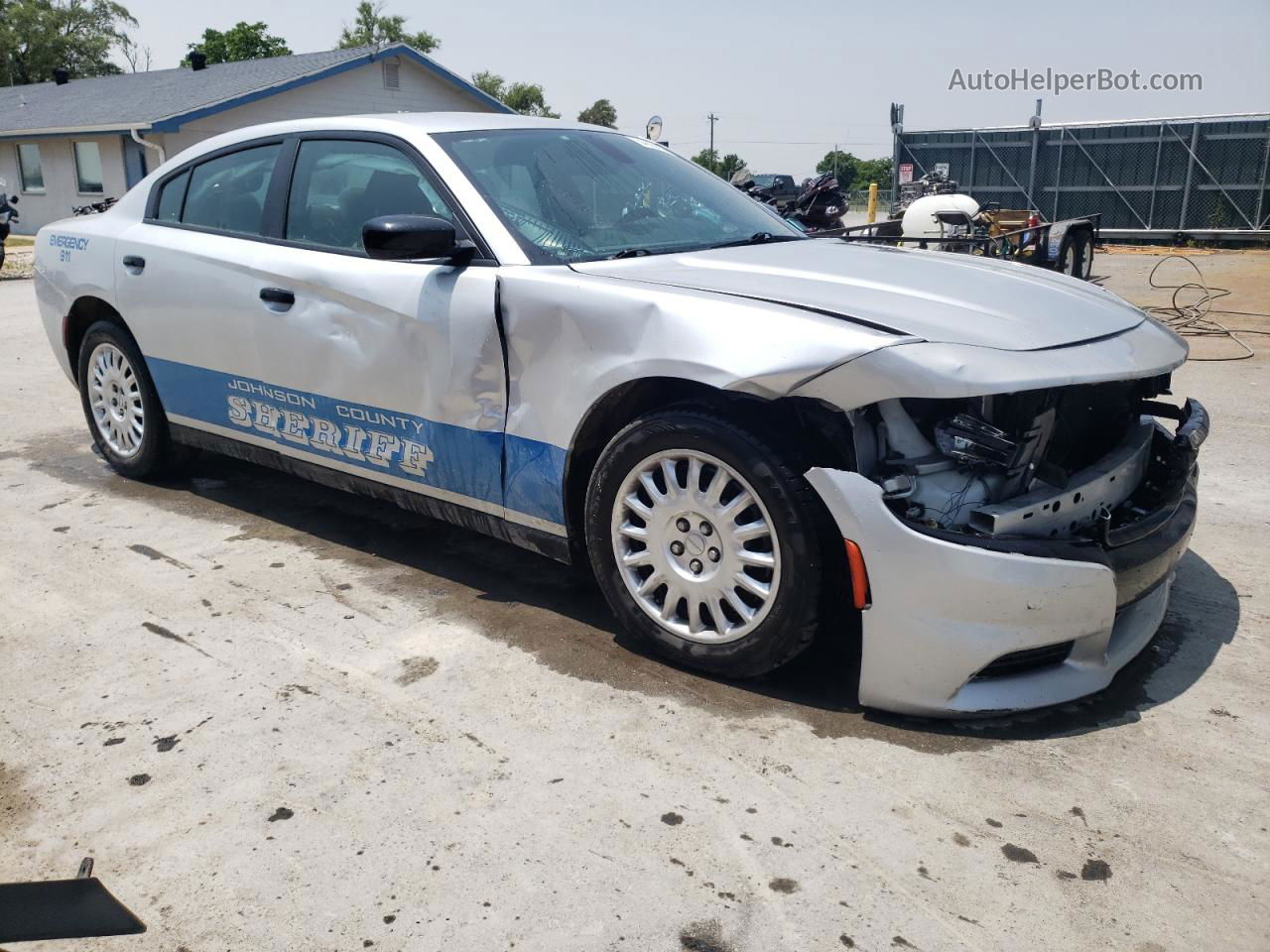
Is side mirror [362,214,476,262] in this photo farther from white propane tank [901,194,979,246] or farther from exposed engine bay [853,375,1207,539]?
white propane tank [901,194,979,246]

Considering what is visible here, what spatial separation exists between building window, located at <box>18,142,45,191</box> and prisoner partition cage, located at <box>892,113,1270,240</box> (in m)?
21.5

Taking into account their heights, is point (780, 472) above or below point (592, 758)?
above

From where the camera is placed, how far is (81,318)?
5254 mm

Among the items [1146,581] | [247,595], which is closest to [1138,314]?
[1146,581]

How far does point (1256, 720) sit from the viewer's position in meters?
2.97

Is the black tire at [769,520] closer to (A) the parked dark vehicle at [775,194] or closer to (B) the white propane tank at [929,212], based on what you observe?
(B) the white propane tank at [929,212]

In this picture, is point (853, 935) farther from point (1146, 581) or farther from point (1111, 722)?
point (1146, 581)

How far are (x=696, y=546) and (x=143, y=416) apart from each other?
3130 millimetres

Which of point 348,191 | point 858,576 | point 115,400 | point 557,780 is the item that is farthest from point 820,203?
point 557,780

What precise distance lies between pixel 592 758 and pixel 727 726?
0.39 metres

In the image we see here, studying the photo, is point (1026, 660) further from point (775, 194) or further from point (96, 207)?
point (775, 194)

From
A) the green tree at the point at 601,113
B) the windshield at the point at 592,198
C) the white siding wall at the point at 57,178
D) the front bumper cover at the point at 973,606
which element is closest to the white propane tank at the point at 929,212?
the windshield at the point at 592,198

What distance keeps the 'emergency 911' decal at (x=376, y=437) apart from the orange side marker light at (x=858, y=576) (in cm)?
101

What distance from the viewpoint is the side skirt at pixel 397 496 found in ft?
11.7
